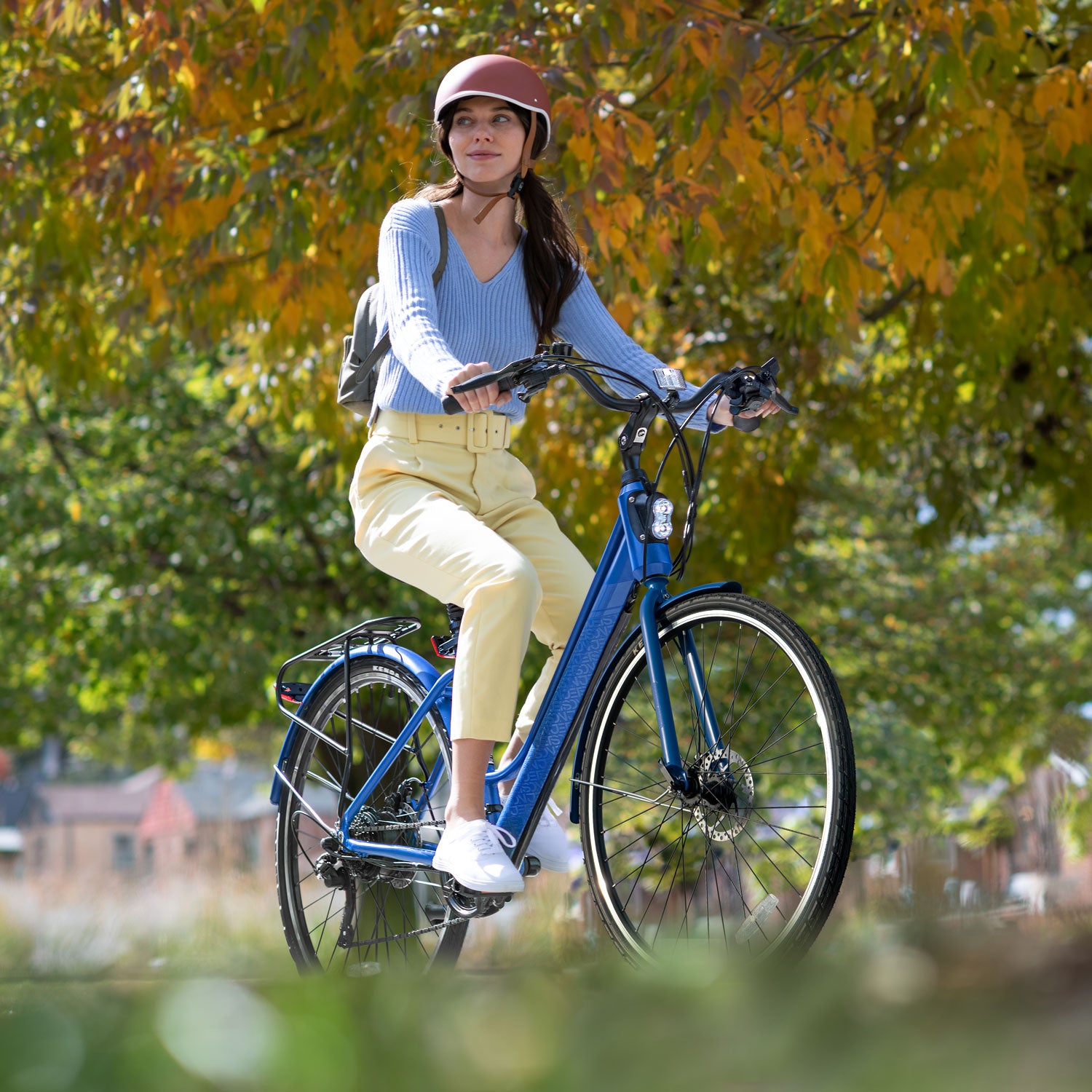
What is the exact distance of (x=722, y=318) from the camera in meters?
9.67

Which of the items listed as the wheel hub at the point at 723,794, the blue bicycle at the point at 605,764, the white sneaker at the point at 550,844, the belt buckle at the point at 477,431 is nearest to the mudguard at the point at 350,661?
the blue bicycle at the point at 605,764

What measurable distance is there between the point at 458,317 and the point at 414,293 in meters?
0.28

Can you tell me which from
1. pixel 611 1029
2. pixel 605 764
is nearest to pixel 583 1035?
pixel 611 1029

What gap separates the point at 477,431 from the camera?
3.62 metres

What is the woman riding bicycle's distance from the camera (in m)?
3.29

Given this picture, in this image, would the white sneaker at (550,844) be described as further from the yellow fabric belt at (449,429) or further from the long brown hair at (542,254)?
the long brown hair at (542,254)

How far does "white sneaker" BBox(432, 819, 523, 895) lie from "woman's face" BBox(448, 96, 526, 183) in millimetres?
1532

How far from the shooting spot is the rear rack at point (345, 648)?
3.98m

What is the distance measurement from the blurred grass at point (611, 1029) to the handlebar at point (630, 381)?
169 cm

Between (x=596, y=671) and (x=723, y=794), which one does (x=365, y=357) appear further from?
(x=723, y=794)

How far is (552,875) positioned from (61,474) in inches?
339

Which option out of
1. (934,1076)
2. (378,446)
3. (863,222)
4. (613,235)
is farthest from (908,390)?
(934,1076)

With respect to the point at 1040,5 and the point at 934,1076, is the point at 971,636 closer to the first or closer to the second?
the point at 1040,5

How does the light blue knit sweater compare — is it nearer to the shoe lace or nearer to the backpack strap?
the backpack strap
